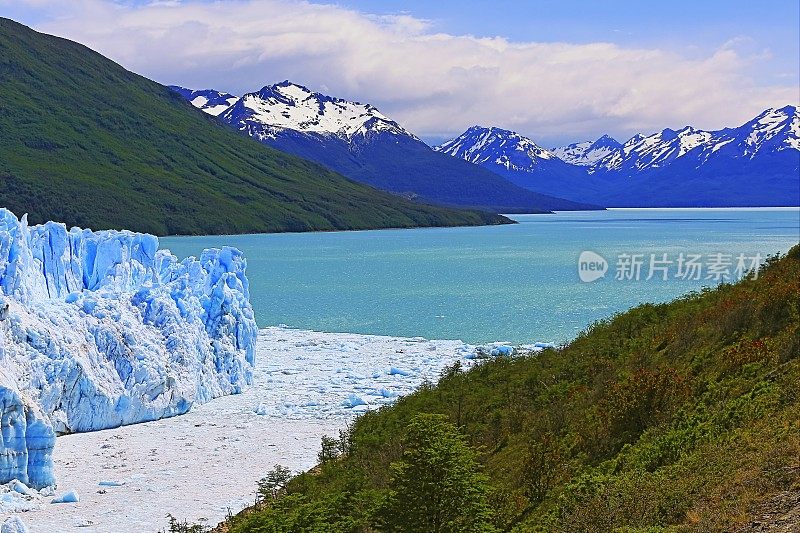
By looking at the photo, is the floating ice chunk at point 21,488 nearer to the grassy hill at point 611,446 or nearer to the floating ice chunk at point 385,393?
the grassy hill at point 611,446

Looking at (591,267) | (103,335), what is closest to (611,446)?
(103,335)

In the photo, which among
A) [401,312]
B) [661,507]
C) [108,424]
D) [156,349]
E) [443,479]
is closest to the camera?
[661,507]

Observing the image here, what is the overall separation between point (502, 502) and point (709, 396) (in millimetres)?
4114

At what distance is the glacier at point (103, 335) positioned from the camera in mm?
20953

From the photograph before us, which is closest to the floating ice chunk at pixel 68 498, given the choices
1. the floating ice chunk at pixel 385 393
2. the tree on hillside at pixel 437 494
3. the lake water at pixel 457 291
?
the tree on hillside at pixel 437 494

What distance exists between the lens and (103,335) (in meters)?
25.0

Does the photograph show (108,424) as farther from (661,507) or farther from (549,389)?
(661,507)

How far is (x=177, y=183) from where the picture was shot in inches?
7313

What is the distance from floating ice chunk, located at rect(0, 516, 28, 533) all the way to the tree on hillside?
8.20 metres

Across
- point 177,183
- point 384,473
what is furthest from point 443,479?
point 177,183

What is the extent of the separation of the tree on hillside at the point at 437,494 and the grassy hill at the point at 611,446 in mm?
19

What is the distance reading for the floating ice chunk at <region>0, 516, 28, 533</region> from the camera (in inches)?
572

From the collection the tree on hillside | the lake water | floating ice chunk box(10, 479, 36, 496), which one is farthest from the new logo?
the tree on hillside

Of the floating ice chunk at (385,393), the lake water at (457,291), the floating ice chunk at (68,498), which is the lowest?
the floating ice chunk at (68,498)
